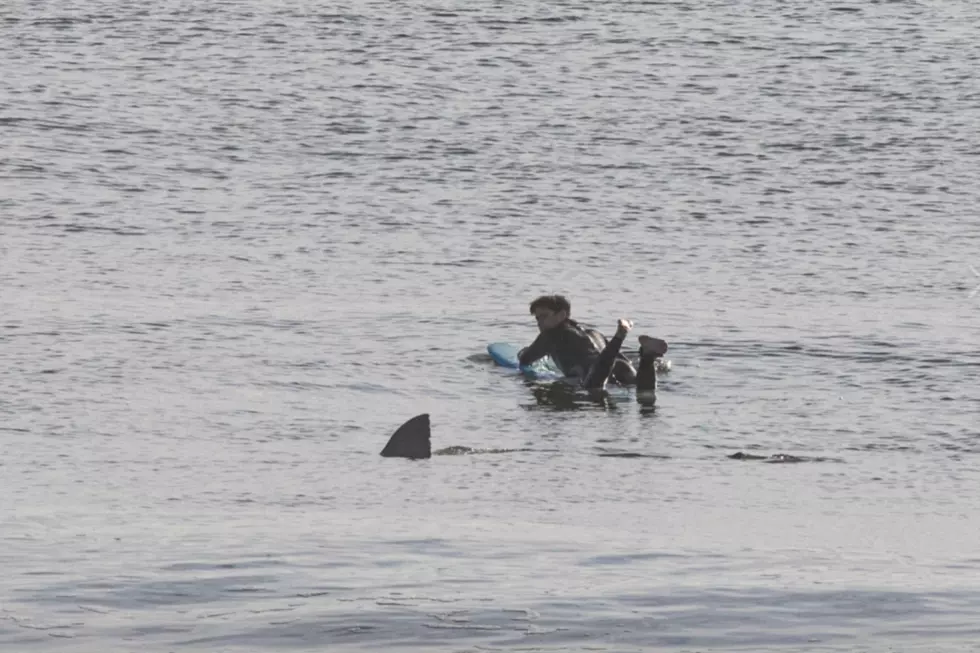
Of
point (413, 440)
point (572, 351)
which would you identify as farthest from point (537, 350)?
point (413, 440)

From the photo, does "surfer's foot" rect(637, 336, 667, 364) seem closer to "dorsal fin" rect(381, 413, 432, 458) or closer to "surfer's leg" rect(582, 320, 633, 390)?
"surfer's leg" rect(582, 320, 633, 390)

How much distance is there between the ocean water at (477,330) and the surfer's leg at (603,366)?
421mm

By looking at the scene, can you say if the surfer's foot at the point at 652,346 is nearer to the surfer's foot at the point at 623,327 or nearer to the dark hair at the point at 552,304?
the surfer's foot at the point at 623,327

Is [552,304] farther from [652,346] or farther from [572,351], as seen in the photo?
[652,346]

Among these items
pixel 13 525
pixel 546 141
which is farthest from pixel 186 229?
pixel 13 525

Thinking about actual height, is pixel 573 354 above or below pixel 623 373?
above

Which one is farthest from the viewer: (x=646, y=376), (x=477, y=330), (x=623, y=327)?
(x=477, y=330)

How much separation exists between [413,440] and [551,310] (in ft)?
15.5

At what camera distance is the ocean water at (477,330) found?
1175cm

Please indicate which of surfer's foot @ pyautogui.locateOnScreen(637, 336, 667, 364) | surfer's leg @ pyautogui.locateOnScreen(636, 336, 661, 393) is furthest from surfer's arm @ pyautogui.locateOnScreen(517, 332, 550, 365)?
surfer's foot @ pyautogui.locateOnScreen(637, 336, 667, 364)

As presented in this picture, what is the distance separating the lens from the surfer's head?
2122 centimetres

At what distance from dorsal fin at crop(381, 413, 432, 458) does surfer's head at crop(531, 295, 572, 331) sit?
4600mm

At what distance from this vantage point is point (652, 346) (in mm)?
20109

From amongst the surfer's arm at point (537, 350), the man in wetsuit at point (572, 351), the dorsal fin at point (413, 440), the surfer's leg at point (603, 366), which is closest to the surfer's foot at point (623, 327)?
the surfer's leg at point (603, 366)
